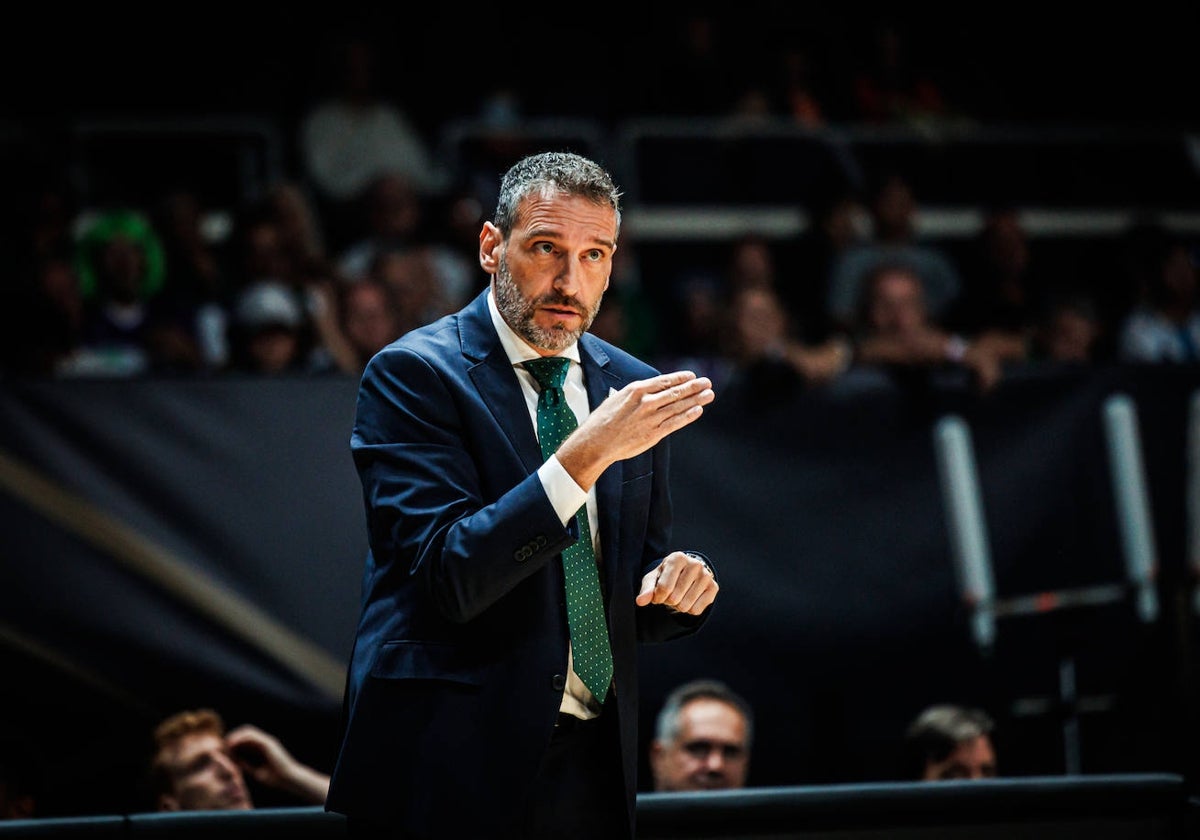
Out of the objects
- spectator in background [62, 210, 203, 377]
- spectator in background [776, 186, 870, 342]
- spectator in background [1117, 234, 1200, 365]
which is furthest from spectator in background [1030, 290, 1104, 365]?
spectator in background [62, 210, 203, 377]

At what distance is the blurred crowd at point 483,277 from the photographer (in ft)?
17.6

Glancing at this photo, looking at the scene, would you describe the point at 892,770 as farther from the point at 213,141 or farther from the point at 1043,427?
the point at 213,141

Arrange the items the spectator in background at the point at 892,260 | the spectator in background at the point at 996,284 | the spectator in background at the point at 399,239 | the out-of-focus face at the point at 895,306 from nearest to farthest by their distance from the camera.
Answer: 1. the out-of-focus face at the point at 895,306
2. the spectator in background at the point at 996,284
3. the spectator in background at the point at 399,239
4. the spectator in background at the point at 892,260

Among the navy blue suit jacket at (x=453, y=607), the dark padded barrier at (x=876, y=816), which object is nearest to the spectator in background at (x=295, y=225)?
the dark padded barrier at (x=876, y=816)

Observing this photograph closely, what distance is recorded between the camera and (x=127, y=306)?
5.81m

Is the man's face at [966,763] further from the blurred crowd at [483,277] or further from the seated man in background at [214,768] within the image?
the seated man in background at [214,768]

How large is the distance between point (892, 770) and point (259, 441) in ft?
7.12

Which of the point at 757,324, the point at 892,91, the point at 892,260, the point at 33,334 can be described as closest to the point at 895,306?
the point at 757,324

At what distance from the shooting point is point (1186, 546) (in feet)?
17.1

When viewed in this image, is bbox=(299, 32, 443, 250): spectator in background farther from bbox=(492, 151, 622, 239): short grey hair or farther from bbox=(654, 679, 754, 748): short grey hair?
bbox=(492, 151, 622, 239): short grey hair

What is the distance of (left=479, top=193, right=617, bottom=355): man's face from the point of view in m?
2.26

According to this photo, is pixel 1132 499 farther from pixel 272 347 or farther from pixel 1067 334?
pixel 272 347

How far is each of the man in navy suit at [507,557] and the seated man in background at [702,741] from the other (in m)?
1.90

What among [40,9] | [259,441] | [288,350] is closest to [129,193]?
[40,9]
